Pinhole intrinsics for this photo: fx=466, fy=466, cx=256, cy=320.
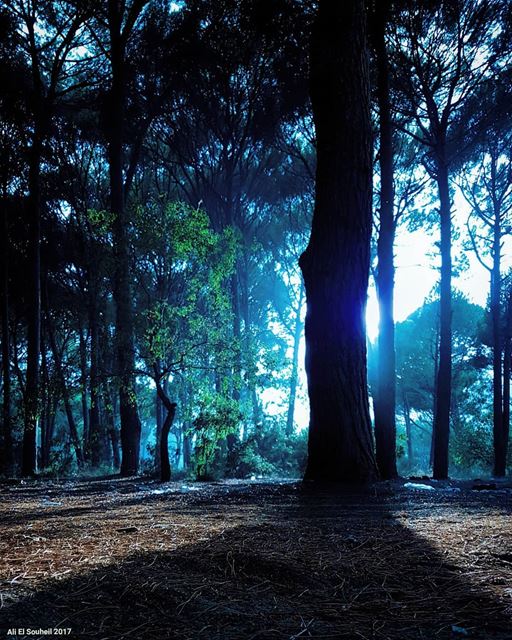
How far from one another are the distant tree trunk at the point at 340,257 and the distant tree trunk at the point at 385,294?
2.79 m

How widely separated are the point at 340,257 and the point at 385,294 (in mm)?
3098

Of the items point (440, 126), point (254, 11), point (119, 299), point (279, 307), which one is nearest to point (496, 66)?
point (440, 126)

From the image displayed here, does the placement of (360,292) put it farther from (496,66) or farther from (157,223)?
(496,66)

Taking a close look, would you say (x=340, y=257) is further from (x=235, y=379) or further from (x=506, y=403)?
(x=506, y=403)

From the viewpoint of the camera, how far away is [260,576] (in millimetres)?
1534

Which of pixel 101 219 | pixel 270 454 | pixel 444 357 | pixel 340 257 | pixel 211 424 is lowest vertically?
pixel 270 454

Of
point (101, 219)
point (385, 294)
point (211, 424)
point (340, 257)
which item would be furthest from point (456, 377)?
point (101, 219)

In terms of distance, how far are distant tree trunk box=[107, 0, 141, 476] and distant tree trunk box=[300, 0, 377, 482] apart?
125 inches

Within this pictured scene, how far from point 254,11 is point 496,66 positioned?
5.07 m

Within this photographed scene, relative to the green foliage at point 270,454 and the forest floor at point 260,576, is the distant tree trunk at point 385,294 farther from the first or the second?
the forest floor at point 260,576

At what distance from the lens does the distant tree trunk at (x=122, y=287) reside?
692cm

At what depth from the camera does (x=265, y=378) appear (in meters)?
7.17

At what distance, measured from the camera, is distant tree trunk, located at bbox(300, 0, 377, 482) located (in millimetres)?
4574

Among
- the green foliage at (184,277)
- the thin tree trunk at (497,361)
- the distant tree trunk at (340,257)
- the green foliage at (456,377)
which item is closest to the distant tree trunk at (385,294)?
the green foliage at (184,277)
